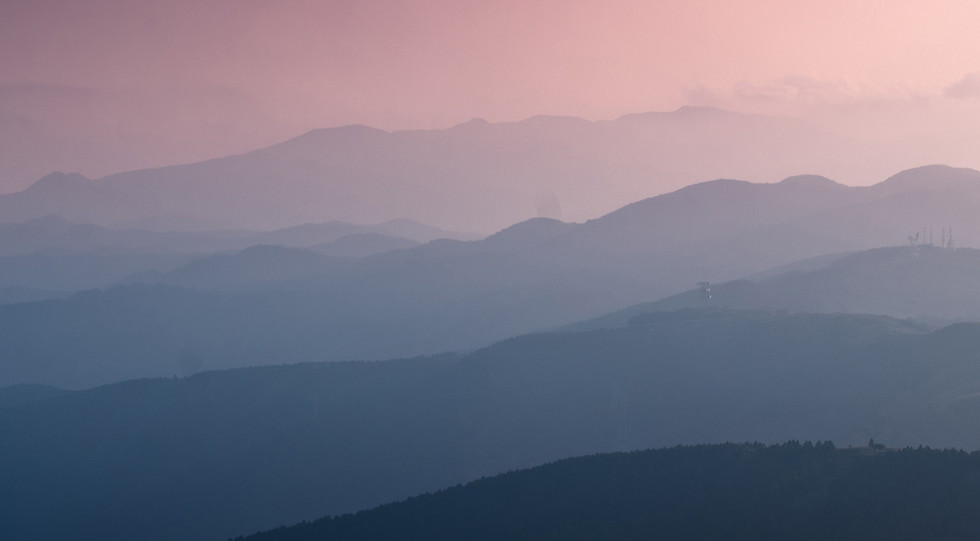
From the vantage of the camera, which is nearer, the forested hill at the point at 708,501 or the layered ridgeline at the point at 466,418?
the forested hill at the point at 708,501

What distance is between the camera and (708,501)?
3063 inches

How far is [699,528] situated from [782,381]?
68.7 meters

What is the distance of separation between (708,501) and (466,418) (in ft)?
271

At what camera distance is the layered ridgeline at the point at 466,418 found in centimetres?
12681

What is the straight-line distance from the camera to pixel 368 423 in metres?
166

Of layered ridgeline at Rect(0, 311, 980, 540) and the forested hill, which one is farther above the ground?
layered ridgeline at Rect(0, 311, 980, 540)

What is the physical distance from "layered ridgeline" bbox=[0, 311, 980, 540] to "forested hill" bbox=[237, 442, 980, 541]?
3243 cm

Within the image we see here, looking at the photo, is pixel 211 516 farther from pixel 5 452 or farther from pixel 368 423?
pixel 5 452

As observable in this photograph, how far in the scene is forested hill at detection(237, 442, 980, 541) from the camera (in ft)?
226

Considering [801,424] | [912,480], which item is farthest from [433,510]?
[801,424]

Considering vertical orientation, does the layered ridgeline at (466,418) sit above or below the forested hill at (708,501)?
above

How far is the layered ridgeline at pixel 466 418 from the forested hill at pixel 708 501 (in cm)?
3243

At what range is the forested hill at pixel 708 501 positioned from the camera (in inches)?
2707

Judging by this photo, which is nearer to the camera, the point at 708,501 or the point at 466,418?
the point at 708,501
